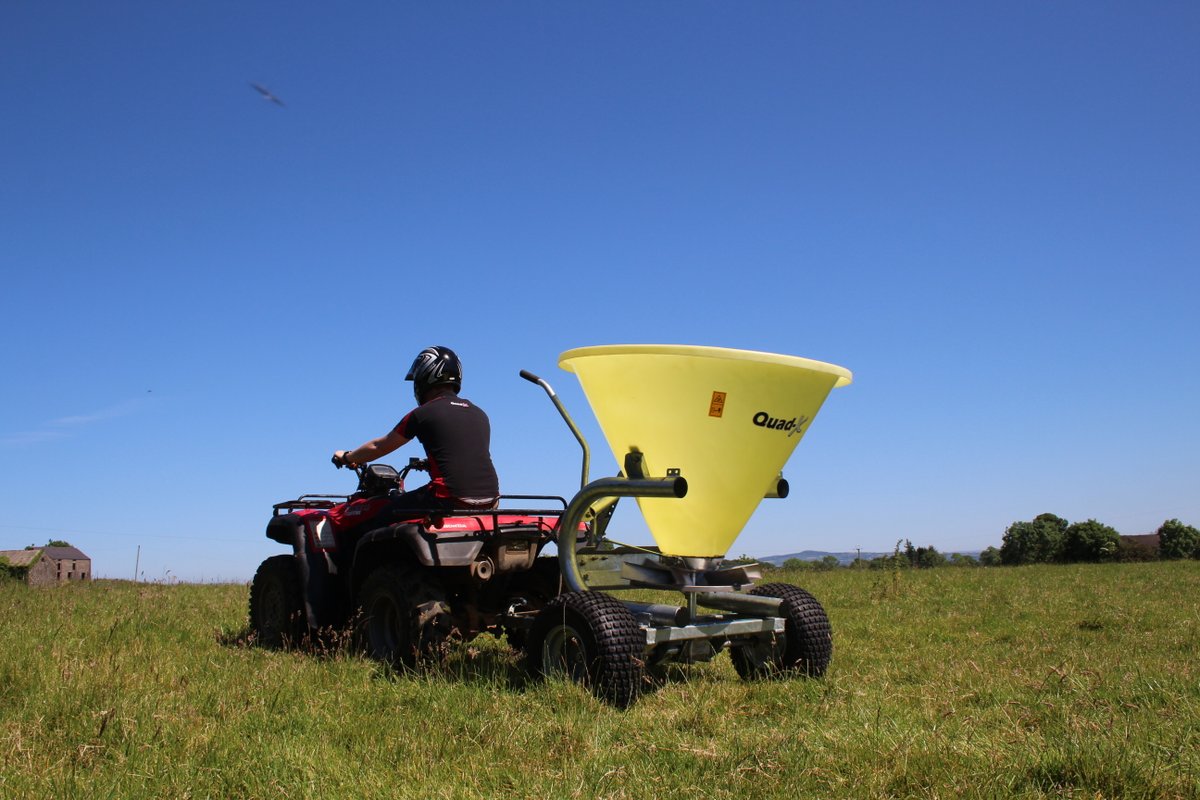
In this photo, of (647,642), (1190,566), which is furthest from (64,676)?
(1190,566)

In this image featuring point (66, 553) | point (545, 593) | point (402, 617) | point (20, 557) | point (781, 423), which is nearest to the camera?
point (781, 423)

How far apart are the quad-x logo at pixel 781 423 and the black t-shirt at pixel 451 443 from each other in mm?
2113

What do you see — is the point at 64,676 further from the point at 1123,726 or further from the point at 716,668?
the point at 1123,726

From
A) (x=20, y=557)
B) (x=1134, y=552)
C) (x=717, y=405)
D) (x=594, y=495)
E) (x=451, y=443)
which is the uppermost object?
(x=717, y=405)

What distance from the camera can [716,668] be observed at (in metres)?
6.79

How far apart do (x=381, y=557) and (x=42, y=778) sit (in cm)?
331

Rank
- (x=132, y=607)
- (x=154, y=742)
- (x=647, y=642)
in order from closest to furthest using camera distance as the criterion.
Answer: (x=154, y=742) → (x=647, y=642) → (x=132, y=607)

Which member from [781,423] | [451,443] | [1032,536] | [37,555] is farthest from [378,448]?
[1032,536]

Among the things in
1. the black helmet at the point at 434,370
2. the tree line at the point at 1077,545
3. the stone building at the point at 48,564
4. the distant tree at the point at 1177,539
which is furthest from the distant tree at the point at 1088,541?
the black helmet at the point at 434,370

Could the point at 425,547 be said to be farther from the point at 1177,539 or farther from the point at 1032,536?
the point at 1032,536

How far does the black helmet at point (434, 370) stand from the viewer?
268 inches

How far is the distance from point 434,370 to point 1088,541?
58.3 m

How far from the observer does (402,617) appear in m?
6.27

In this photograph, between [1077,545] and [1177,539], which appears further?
[1177,539]
